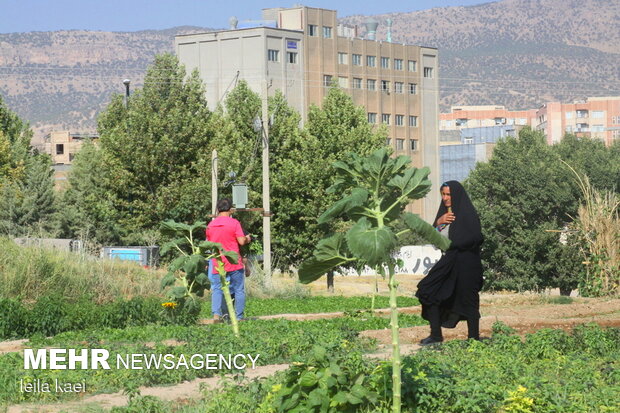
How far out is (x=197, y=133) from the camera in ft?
139

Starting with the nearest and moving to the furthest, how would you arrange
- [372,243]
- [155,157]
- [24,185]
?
[372,243] → [155,157] → [24,185]

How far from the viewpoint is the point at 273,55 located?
106 meters

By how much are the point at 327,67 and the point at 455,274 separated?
102358 mm

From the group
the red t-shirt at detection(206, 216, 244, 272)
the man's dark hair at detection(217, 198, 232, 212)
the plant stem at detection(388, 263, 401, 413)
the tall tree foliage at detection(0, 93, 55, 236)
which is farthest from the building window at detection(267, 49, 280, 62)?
the plant stem at detection(388, 263, 401, 413)

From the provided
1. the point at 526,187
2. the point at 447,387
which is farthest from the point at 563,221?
the point at 447,387

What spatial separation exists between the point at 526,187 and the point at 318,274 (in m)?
55.3

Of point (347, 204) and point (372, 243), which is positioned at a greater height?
point (347, 204)

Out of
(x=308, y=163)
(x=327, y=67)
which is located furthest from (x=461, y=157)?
(x=308, y=163)

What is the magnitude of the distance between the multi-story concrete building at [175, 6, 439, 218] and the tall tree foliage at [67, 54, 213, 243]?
51371mm

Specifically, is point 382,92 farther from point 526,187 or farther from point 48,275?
point 48,275

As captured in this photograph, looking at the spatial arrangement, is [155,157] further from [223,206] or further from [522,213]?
[223,206]

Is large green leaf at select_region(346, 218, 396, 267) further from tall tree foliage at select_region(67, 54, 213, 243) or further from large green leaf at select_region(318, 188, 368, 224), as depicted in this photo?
tall tree foliage at select_region(67, 54, 213, 243)

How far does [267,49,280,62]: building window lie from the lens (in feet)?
344

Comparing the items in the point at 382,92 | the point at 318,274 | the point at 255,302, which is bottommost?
the point at 255,302
